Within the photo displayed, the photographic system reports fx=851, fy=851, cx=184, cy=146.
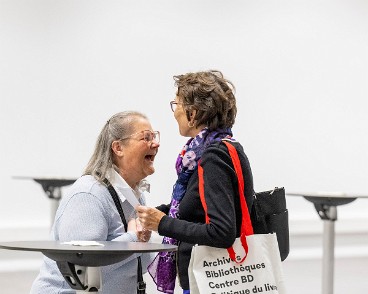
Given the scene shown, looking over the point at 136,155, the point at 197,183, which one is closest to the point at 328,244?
the point at 136,155

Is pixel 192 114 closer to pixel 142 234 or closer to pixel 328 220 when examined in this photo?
pixel 142 234

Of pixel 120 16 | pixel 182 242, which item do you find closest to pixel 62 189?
pixel 120 16

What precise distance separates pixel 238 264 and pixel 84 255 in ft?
2.05

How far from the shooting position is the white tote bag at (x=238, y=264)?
3.25 m

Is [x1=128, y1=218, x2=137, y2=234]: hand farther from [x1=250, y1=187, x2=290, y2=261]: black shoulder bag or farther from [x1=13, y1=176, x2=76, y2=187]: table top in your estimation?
[x1=13, y1=176, x2=76, y2=187]: table top

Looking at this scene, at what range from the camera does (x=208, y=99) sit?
333 cm

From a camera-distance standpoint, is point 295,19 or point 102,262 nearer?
Answer: point 102,262

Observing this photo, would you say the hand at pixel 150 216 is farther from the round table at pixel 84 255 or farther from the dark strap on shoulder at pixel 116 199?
the dark strap on shoulder at pixel 116 199

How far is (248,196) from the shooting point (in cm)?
325

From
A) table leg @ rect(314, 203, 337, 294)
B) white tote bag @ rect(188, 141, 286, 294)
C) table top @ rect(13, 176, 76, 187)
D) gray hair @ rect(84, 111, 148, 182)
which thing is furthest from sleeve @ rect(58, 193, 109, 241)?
table leg @ rect(314, 203, 337, 294)

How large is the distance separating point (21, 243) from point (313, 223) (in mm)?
5182

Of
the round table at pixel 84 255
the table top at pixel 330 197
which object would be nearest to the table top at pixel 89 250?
the round table at pixel 84 255

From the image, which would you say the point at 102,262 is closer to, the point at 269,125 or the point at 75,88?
the point at 75,88

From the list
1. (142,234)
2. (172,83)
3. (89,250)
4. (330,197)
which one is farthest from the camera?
(172,83)
